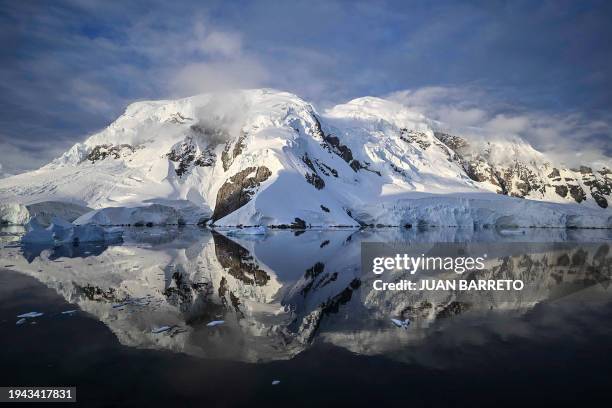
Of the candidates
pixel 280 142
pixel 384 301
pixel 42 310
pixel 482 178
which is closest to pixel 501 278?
pixel 384 301

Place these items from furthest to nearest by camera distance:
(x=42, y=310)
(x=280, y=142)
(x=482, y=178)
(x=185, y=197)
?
(x=482, y=178), (x=185, y=197), (x=280, y=142), (x=42, y=310)

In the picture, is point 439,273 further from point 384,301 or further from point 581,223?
point 581,223

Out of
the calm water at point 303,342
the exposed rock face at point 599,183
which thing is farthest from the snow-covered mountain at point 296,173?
the calm water at point 303,342

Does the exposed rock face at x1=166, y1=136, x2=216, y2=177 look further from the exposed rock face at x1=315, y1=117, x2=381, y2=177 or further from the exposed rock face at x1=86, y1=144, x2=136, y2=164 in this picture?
the exposed rock face at x1=315, y1=117, x2=381, y2=177

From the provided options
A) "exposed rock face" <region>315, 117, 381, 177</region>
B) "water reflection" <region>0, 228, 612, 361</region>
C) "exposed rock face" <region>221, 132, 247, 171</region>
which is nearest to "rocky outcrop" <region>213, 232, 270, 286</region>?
"water reflection" <region>0, 228, 612, 361</region>

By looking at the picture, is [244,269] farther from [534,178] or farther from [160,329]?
[534,178]

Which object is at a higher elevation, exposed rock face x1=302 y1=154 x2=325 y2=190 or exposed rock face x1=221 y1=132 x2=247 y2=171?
exposed rock face x1=221 y1=132 x2=247 y2=171
